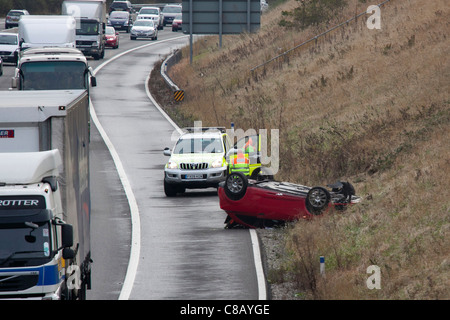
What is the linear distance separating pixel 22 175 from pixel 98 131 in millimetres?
28628

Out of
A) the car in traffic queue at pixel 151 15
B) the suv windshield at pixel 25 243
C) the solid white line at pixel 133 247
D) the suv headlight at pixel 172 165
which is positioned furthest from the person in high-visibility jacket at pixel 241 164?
the car in traffic queue at pixel 151 15

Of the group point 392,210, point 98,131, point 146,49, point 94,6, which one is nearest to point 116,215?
point 392,210

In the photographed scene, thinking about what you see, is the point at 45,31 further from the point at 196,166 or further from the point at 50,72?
the point at 196,166

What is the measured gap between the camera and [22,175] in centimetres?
1292

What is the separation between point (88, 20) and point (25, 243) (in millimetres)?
50878

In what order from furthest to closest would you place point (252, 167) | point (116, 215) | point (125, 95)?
1. point (125, 95)
2. point (252, 167)
3. point (116, 215)

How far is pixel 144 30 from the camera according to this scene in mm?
81312

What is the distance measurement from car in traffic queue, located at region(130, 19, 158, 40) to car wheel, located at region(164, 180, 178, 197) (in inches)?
2142

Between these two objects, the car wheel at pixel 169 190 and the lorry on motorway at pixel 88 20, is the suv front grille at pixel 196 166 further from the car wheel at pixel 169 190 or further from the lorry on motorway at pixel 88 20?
the lorry on motorway at pixel 88 20

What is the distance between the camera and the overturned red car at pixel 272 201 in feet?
73.9

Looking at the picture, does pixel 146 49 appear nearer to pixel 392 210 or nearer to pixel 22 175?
pixel 392 210

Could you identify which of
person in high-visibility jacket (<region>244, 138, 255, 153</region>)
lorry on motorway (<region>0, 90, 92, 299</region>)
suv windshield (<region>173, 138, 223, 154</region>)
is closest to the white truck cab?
lorry on motorway (<region>0, 90, 92, 299</region>)

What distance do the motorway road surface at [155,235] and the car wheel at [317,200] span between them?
1.67 meters

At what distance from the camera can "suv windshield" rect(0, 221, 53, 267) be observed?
41.3ft
